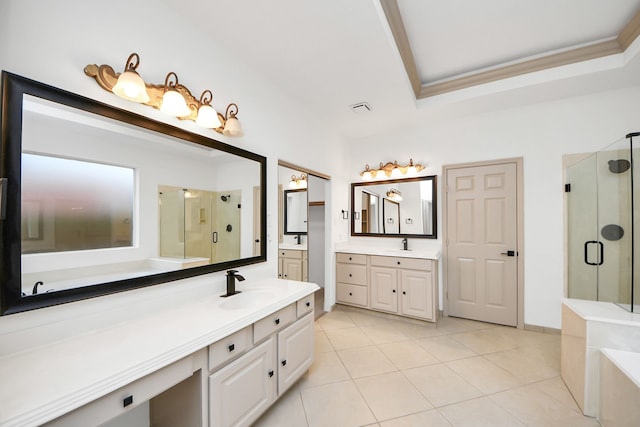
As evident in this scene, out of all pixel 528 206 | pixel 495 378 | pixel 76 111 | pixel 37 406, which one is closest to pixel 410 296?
pixel 495 378

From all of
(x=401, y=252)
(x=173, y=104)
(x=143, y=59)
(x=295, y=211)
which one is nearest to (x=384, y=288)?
(x=401, y=252)

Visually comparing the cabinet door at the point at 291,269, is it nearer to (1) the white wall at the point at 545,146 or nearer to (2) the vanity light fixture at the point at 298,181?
(2) the vanity light fixture at the point at 298,181

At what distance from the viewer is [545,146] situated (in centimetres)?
290

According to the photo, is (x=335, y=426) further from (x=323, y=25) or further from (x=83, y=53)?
(x=323, y=25)

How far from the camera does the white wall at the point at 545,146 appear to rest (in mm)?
2666

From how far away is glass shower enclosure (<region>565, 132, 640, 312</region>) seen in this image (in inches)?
73.6

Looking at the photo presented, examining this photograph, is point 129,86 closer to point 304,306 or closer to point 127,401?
point 127,401

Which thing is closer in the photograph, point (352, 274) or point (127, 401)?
point (127, 401)

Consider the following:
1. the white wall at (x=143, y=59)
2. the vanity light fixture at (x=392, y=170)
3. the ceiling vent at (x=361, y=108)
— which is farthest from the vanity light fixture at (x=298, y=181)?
the vanity light fixture at (x=392, y=170)

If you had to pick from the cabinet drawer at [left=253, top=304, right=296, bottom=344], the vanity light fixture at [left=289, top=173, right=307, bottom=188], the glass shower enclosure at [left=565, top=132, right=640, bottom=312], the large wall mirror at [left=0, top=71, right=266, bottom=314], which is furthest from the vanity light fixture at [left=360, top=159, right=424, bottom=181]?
the cabinet drawer at [left=253, top=304, right=296, bottom=344]

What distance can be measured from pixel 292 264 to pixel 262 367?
1570 millimetres

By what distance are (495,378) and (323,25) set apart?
306 centimetres

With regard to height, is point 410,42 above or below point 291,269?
above

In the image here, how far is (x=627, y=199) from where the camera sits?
1.92 m
